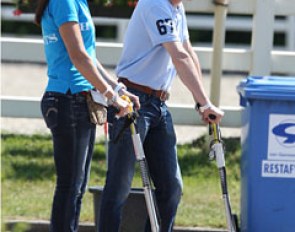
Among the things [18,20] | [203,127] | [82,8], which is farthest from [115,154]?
[18,20]

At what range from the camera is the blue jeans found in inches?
214

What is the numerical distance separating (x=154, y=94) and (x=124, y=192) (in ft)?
1.80

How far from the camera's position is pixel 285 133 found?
570cm

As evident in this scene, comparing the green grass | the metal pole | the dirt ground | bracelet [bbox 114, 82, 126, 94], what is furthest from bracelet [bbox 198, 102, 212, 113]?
the dirt ground

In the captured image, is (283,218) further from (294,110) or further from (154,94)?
(154,94)

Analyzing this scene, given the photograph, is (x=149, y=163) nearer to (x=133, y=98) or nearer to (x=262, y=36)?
(x=133, y=98)

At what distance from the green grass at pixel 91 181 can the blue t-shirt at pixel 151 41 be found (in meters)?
1.38

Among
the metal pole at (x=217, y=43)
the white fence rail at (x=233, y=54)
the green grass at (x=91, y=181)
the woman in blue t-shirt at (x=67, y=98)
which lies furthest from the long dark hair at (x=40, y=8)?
the metal pole at (x=217, y=43)

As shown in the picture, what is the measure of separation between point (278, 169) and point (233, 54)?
339 centimetres

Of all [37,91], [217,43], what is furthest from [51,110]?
[37,91]

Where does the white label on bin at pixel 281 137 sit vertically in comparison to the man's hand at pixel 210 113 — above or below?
below

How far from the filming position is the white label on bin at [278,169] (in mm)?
5715

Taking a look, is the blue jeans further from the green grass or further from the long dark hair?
the green grass

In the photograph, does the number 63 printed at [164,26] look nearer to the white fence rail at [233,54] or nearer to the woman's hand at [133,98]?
the woman's hand at [133,98]
